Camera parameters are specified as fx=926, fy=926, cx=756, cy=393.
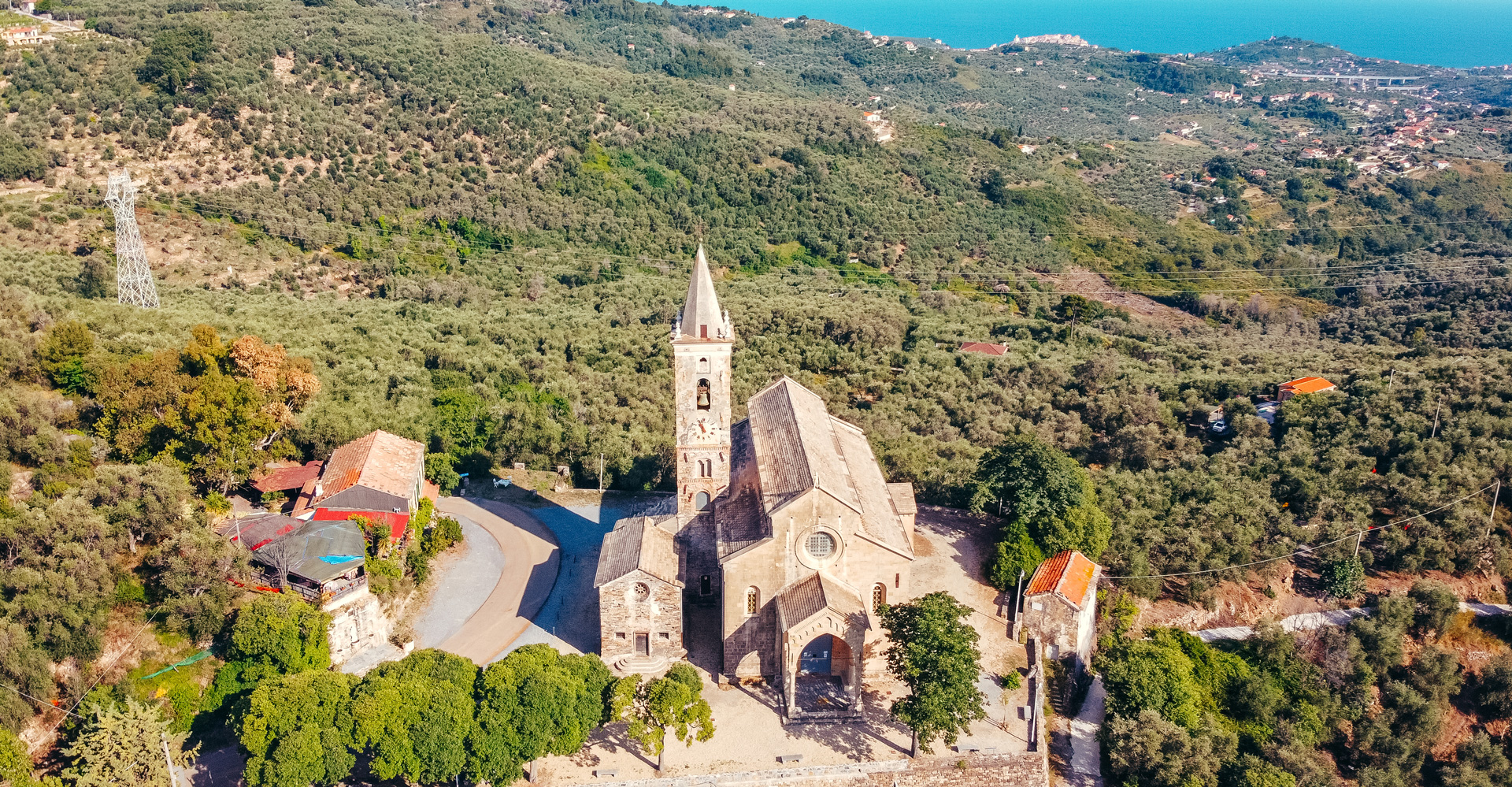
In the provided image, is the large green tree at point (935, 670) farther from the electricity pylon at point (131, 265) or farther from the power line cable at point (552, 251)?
the power line cable at point (552, 251)

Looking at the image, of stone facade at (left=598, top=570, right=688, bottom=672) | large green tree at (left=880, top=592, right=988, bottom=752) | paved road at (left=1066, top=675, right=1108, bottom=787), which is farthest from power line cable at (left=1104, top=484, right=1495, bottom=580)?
stone facade at (left=598, top=570, right=688, bottom=672)

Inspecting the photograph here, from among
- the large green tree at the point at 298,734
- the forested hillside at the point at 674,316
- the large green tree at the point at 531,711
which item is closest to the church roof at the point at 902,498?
the forested hillside at the point at 674,316

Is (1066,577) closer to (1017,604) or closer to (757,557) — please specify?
(1017,604)

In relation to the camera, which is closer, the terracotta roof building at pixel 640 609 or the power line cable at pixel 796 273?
the terracotta roof building at pixel 640 609

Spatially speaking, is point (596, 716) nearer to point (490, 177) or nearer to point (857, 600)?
point (857, 600)

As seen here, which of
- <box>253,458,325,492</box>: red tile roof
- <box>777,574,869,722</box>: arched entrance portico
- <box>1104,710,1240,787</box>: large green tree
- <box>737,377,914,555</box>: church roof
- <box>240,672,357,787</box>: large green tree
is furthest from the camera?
<box>253,458,325,492</box>: red tile roof

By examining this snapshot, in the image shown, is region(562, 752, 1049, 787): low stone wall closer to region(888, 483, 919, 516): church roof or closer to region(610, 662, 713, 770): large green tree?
region(610, 662, 713, 770): large green tree
